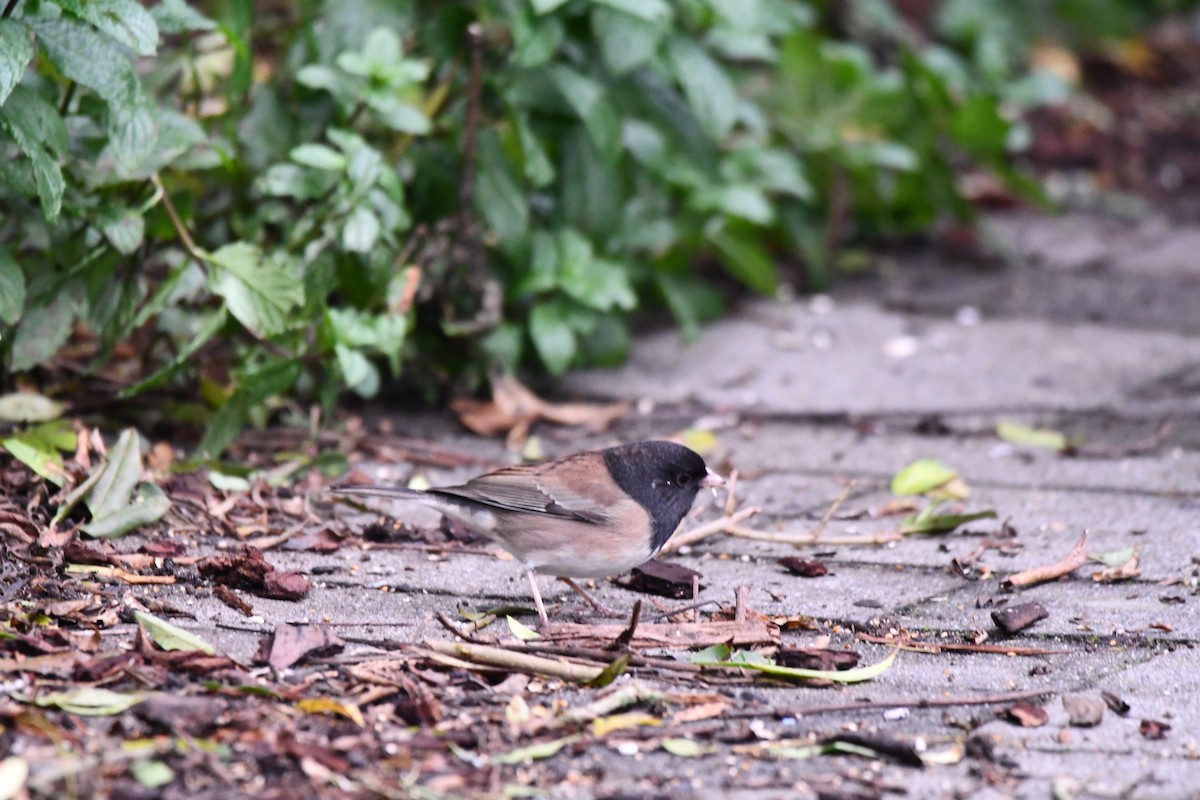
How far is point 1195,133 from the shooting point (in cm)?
933

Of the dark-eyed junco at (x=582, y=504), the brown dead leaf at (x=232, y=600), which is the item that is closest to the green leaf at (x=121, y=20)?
the dark-eyed junco at (x=582, y=504)

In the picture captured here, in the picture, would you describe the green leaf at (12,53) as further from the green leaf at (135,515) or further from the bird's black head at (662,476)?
the bird's black head at (662,476)

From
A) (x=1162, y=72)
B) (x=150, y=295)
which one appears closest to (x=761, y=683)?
(x=150, y=295)

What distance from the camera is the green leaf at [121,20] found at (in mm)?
3670

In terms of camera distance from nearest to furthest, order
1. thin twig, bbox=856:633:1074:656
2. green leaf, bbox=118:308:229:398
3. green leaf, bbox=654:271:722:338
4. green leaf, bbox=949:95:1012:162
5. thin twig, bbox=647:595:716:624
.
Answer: thin twig, bbox=856:633:1074:656
thin twig, bbox=647:595:716:624
green leaf, bbox=118:308:229:398
green leaf, bbox=654:271:722:338
green leaf, bbox=949:95:1012:162

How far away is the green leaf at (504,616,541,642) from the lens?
3.52 metres

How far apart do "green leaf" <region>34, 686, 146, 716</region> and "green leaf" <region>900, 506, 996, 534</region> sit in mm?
2562

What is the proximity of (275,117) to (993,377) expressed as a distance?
3315mm

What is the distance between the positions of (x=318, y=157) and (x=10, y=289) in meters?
1.16

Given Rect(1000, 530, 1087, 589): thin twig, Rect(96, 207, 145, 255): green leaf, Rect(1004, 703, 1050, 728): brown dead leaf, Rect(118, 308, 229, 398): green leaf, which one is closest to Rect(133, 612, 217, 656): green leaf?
Rect(118, 308, 229, 398): green leaf

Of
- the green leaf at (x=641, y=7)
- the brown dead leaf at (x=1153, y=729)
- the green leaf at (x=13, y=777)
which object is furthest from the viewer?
the green leaf at (x=641, y=7)

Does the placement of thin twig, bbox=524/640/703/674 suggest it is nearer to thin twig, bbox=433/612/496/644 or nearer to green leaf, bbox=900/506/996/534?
thin twig, bbox=433/612/496/644

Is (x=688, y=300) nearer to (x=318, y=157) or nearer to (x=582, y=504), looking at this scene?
(x=318, y=157)

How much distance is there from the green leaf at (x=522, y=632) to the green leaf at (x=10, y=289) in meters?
1.65
